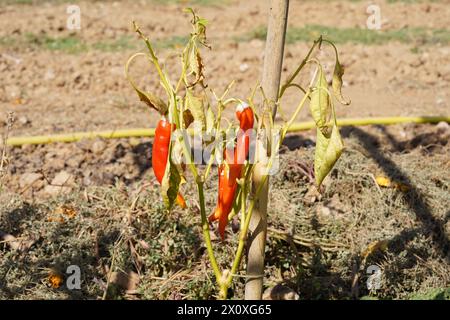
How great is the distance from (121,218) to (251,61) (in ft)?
9.59

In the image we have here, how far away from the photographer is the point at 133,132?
4219 millimetres

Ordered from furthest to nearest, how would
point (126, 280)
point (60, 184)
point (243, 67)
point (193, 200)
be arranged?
1. point (243, 67)
2. point (60, 184)
3. point (193, 200)
4. point (126, 280)

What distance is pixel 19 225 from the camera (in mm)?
3209

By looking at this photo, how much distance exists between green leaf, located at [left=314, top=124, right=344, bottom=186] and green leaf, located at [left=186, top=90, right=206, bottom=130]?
37cm

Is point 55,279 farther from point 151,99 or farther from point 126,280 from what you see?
point 151,99

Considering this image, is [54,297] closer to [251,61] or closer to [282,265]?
[282,265]

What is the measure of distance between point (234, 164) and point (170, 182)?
0.76 ft

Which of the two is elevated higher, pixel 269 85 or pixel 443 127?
pixel 269 85

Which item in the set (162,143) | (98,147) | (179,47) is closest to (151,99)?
(162,143)

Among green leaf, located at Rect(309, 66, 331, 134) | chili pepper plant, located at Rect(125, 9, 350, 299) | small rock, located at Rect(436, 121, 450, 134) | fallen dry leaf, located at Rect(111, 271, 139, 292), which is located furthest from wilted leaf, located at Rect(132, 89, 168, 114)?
small rock, located at Rect(436, 121, 450, 134)

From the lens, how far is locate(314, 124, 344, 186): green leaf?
216 centimetres

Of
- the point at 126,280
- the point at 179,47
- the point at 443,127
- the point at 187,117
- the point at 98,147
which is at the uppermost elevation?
the point at 179,47

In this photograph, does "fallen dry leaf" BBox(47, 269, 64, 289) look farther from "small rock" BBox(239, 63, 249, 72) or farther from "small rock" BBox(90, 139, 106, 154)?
"small rock" BBox(239, 63, 249, 72)
